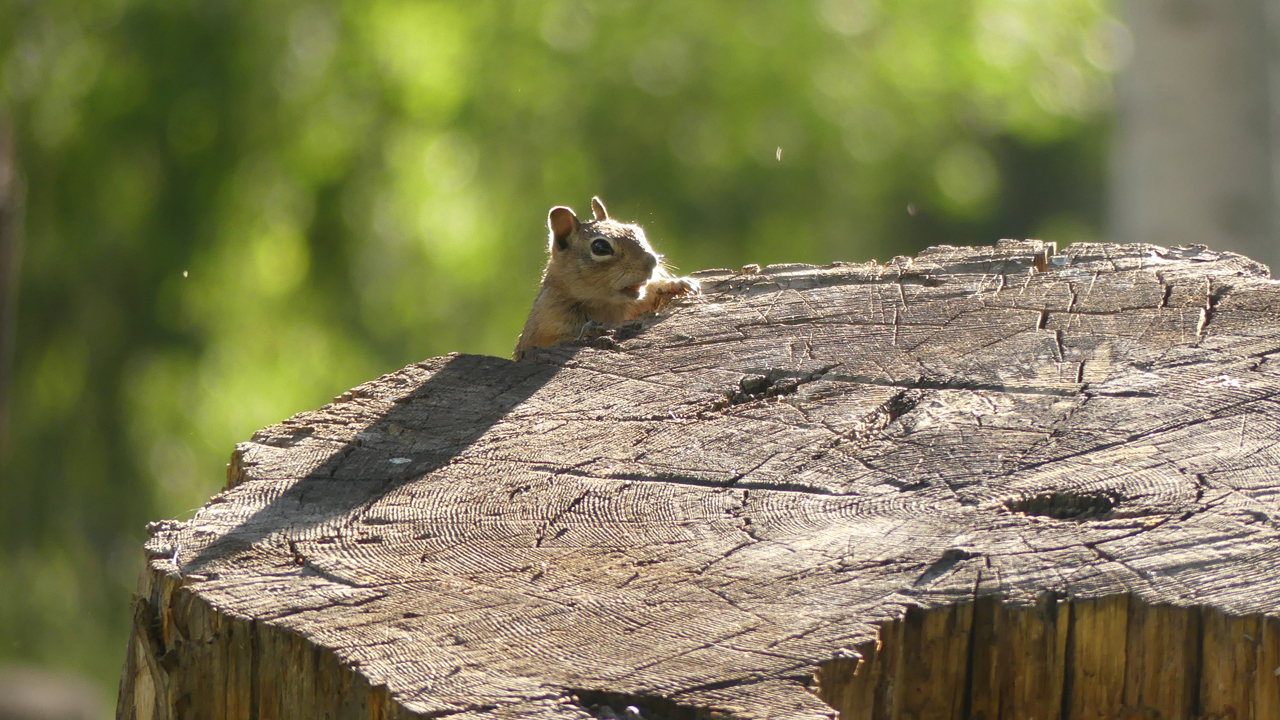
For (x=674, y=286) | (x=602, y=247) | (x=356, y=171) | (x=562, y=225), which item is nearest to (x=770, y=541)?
(x=674, y=286)

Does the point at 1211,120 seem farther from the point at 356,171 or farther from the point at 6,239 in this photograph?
the point at 6,239

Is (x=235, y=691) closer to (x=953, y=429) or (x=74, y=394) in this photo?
(x=953, y=429)

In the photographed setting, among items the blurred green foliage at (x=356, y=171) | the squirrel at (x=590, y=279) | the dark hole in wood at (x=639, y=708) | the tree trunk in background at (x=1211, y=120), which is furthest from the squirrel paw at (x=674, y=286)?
the tree trunk in background at (x=1211, y=120)

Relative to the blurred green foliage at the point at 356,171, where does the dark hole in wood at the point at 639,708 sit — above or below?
below

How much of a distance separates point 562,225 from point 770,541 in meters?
3.14

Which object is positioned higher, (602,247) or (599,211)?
(599,211)

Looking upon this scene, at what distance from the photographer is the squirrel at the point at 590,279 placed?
4484 mm

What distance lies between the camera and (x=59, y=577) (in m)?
8.91

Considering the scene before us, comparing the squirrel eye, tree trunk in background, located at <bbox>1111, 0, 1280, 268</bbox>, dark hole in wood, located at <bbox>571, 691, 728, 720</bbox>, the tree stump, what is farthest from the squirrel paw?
tree trunk in background, located at <bbox>1111, 0, 1280, 268</bbox>

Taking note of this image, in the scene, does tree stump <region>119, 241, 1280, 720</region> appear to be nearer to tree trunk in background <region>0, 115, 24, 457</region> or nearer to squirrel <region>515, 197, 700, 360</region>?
squirrel <region>515, 197, 700, 360</region>

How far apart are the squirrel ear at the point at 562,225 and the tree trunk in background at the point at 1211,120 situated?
575 cm

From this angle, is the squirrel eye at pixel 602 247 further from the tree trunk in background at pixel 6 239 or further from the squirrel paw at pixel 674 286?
the tree trunk in background at pixel 6 239

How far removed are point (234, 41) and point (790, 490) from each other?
277 inches

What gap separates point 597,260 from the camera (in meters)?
4.59
